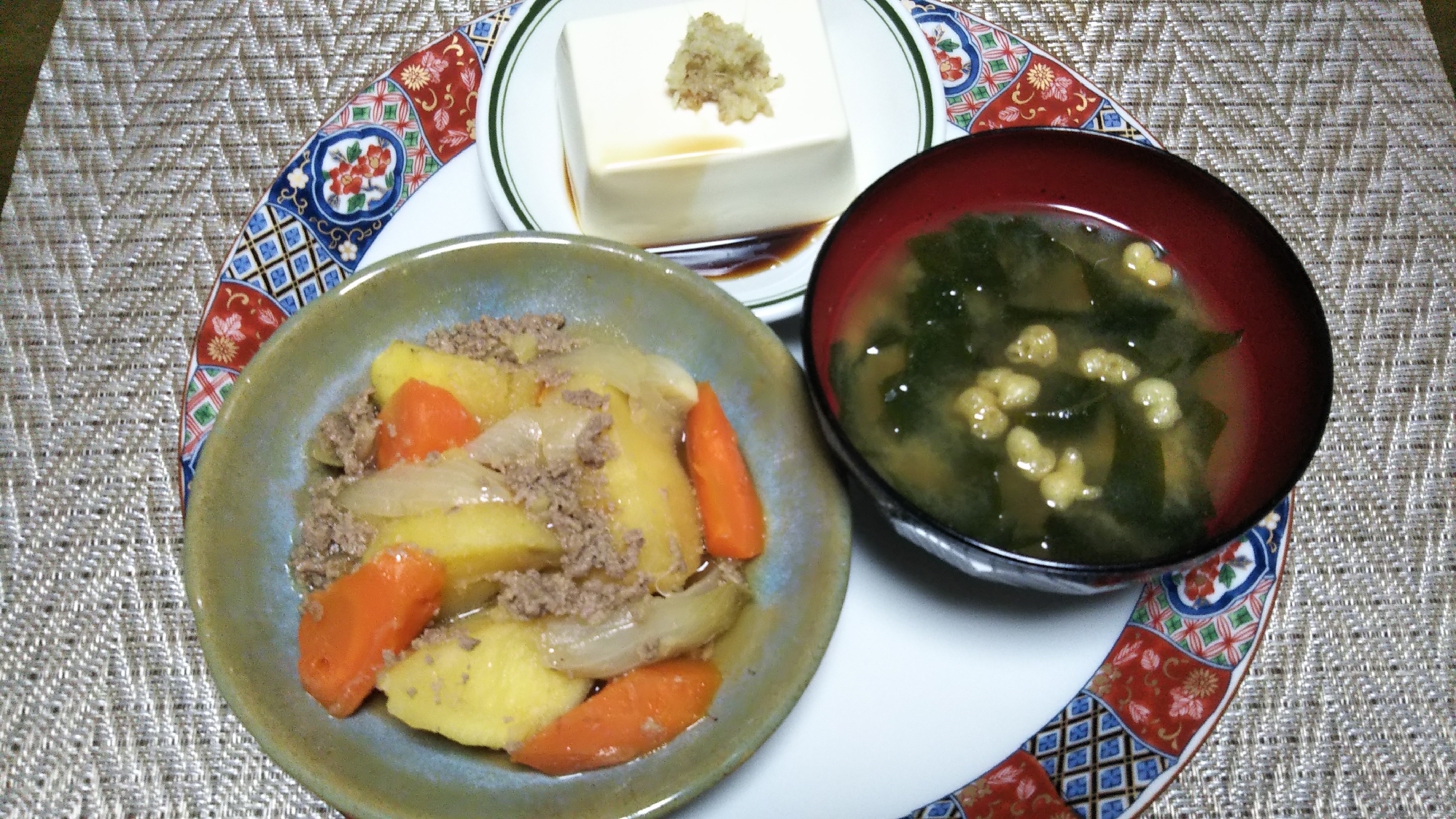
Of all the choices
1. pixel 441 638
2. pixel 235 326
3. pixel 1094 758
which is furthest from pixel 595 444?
pixel 1094 758

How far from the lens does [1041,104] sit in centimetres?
219

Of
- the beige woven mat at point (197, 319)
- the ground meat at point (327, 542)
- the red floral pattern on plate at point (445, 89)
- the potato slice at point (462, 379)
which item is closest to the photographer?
the ground meat at point (327, 542)

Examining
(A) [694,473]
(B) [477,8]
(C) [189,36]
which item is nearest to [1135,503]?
(A) [694,473]

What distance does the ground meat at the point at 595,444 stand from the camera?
1.50 metres

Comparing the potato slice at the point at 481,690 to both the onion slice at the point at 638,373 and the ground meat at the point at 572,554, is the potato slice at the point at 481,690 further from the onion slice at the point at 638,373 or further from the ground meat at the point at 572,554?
the onion slice at the point at 638,373

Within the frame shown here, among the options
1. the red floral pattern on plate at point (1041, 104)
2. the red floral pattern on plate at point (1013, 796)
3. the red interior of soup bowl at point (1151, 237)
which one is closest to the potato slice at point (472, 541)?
the red interior of soup bowl at point (1151, 237)

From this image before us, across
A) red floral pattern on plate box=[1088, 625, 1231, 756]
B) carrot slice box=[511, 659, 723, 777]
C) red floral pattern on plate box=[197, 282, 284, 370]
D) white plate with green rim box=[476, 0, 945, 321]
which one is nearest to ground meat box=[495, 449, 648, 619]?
carrot slice box=[511, 659, 723, 777]

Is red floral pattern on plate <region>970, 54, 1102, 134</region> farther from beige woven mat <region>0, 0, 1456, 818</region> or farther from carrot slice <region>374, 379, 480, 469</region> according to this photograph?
carrot slice <region>374, 379, 480, 469</region>

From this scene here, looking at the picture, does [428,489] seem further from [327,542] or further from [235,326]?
[235,326]

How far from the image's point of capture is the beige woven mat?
175 centimetres

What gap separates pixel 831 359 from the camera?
5.44ft

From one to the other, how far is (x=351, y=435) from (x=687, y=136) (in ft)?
2.81

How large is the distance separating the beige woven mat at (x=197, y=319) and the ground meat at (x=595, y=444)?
0.82m

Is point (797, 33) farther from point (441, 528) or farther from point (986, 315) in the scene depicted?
point (441, 528)
